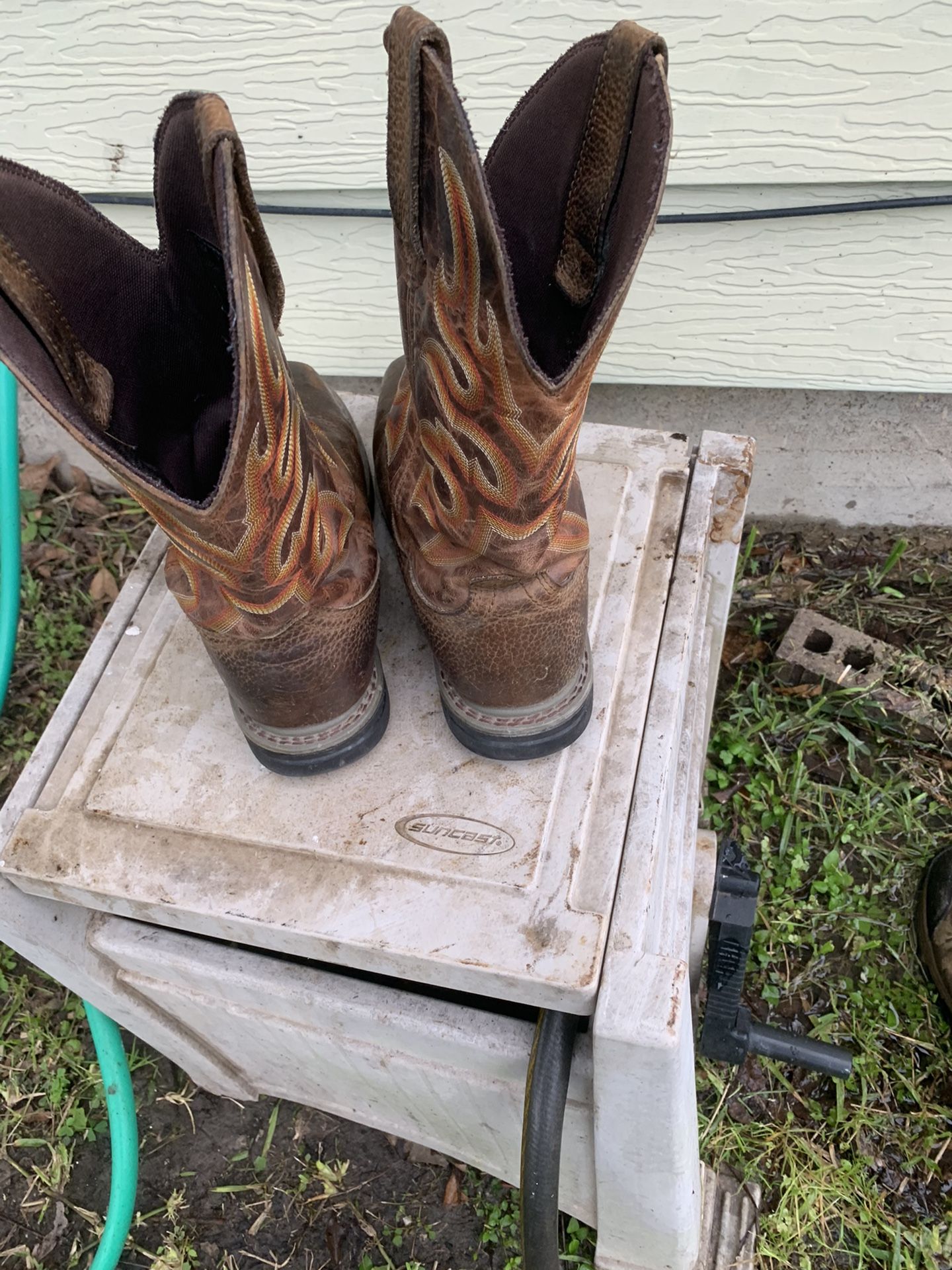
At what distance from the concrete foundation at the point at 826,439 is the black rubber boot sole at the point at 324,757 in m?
1.13

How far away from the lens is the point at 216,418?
107cm

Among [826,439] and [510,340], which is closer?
[510,340]

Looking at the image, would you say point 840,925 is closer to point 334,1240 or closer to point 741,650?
point 741,650

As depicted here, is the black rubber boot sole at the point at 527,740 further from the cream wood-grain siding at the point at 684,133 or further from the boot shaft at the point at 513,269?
the cream wood-grain siding at the point at 684,133

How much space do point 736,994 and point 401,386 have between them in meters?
0.87

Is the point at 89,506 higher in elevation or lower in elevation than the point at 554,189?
lower

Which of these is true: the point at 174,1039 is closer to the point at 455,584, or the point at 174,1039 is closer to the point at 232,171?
Result: the point at 455,584

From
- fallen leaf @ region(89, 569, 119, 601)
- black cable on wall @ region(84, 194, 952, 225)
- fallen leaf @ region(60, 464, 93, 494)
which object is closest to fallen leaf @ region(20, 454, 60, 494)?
fallen leaf @ region(60, 464, 93, 494)

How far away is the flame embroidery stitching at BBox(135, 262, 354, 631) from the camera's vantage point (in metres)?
0.83

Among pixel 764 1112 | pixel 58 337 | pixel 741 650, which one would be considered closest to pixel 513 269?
pixel 58 337

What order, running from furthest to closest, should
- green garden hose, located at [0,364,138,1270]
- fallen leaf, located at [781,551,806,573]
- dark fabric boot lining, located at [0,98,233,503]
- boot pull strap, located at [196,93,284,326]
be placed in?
fallen leaf, located at [781,551,806,573] < green garden hose, located at [0,364,138,1270] < dark fabric boot lining, located at [0,98,233,503] < boot pull strap, located at [196,93,284,326]

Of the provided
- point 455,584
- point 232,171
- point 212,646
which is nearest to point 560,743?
point 455,584

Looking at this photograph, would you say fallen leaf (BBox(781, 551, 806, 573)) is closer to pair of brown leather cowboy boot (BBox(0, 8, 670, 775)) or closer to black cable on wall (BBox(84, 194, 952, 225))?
black cable on wall (BBox(84, 194, 952, 225))

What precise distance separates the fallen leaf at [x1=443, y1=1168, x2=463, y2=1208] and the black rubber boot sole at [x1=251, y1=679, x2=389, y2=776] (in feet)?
2.78
